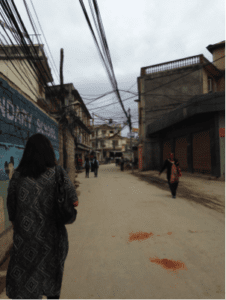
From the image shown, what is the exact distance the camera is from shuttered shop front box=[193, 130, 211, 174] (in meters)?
13.6

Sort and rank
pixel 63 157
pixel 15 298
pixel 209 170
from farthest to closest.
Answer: pixel 209 170
pixel 63 157
pixel 15 298

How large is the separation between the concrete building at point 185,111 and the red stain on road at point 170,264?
10.3 m

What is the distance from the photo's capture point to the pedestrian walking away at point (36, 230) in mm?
1638

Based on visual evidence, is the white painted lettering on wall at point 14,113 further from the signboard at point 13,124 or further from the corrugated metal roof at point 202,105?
the corrugated metal roof at point 202,105

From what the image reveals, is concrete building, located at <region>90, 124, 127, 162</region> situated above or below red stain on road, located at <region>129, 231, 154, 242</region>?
above

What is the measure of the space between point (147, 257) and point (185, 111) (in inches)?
480

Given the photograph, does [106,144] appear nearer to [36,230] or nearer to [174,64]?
[174,64]

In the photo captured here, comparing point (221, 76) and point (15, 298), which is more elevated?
point (221, 76)

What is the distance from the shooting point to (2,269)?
114 inches

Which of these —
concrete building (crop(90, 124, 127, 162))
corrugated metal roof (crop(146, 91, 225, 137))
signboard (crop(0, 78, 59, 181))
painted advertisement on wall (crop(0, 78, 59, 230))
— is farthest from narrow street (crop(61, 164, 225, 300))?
concrete building (crop(90, 124, 127, 162))

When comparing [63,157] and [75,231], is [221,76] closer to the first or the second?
[63,157]

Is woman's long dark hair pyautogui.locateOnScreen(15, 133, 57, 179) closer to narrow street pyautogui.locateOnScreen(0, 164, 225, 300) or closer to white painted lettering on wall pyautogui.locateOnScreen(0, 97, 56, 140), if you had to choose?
narrow street pyautogui.locateOnScreen(0, 164, 225, 300)

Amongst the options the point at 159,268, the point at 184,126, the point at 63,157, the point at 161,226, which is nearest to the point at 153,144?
the point at 184,126

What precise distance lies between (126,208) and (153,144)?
54.9 ft
